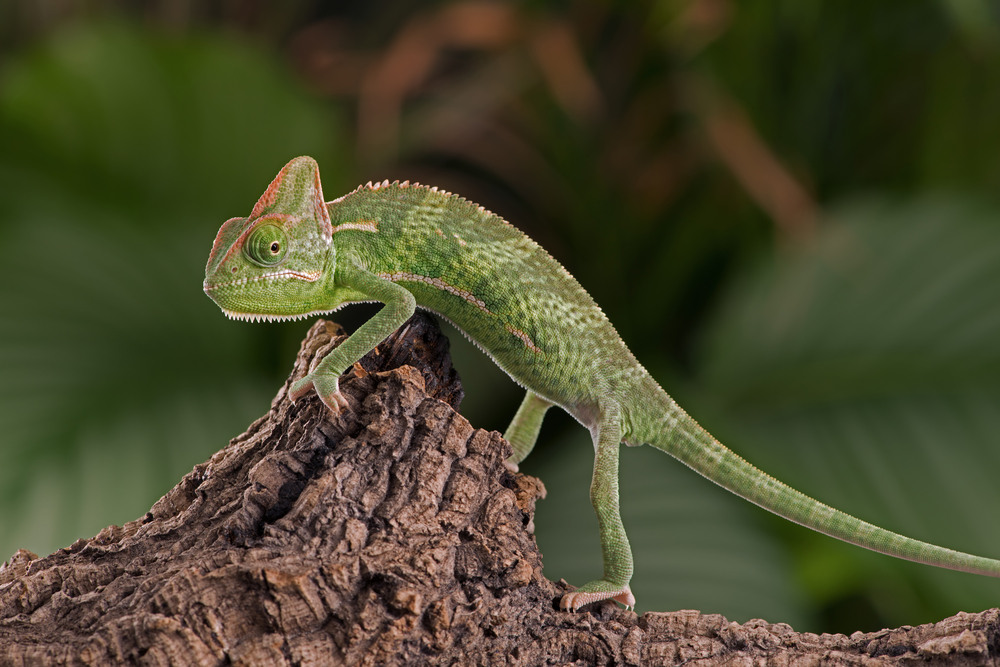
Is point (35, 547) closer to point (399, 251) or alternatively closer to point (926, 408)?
point (399, 251)

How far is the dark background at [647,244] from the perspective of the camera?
2.42 metres

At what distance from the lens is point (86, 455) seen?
2.29 meters

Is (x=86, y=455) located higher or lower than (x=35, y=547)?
higher

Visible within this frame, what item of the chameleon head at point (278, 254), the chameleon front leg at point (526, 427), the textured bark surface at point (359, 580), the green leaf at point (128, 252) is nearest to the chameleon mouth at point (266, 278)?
the chameleon head at point (278, 254)

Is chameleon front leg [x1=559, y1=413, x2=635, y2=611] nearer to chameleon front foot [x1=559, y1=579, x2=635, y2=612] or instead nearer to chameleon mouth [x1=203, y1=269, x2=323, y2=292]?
chameleon front foot [x1=559, y1=579, x2=635, y2=612]

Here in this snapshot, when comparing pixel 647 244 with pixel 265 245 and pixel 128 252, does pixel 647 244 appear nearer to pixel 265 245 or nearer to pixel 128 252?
pixel 128 252

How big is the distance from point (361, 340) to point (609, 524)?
57 centimetres

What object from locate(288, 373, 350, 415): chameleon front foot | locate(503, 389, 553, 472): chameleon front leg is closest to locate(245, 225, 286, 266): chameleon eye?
locate(288, 373, 350, 415): chameleon front foot

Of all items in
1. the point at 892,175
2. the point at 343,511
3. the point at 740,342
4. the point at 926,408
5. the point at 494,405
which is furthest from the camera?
the point at 892,175

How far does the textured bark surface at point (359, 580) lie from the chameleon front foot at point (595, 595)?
0.07ft

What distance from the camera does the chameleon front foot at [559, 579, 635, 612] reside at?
1.29m

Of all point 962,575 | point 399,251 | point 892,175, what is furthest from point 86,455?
point 892,175

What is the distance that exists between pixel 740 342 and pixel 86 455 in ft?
6.90

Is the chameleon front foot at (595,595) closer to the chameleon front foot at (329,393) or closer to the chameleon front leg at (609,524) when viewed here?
the chameleon front leg at (609,524)
